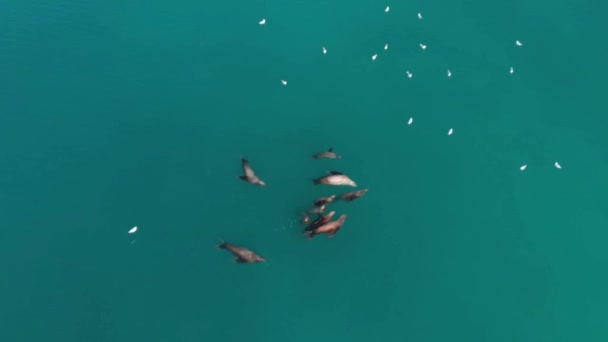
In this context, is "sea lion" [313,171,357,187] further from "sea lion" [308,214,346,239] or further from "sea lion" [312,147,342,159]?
"sea lion" [308,214,346,239]

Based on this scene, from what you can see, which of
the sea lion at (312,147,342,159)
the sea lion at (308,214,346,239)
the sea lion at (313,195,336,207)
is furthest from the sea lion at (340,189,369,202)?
the sea lion at (312,147,342,159)

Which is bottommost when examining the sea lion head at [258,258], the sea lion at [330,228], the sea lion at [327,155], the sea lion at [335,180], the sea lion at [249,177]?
the sea lion head at [258,258]

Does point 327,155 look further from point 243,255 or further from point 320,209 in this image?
point 243,255

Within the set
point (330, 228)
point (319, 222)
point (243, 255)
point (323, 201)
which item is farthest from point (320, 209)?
point (243, 255)

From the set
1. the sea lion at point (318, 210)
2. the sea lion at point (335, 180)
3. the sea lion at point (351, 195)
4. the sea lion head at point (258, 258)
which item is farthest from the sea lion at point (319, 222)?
the sea lion head at point (258, 258)

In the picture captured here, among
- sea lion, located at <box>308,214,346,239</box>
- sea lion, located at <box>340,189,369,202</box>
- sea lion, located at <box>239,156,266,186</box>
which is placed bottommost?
sea lion, located at <box>308,214,346,239</box>

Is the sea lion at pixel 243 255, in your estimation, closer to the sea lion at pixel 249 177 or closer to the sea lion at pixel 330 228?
the sea lion at pixel 330 228
